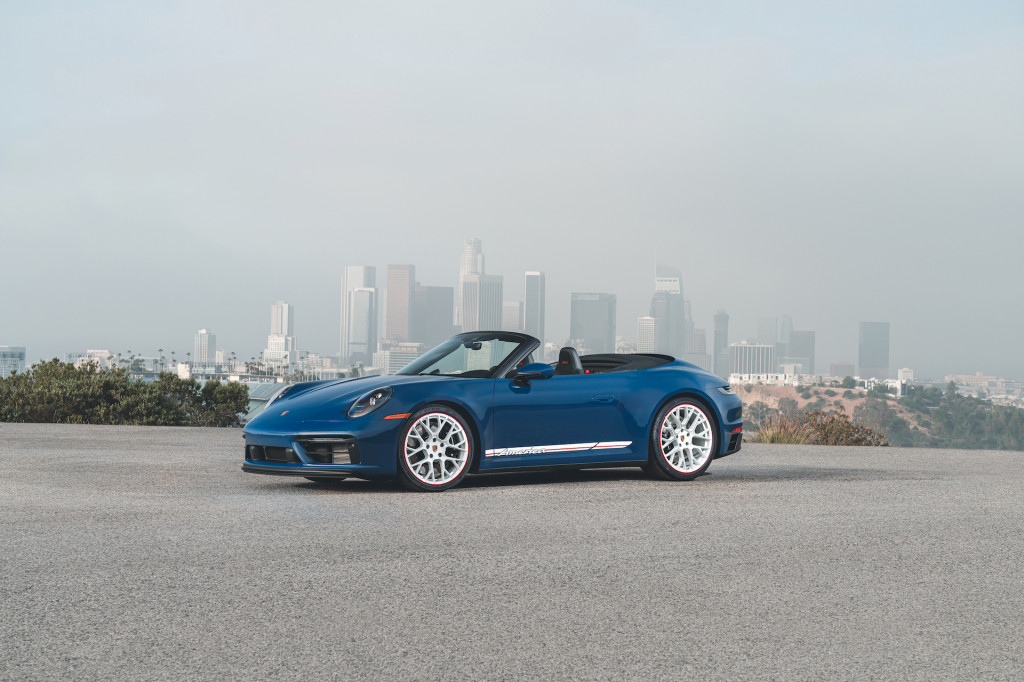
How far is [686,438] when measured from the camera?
9703 mm

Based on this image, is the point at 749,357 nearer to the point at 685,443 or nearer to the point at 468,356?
the point at 685,443

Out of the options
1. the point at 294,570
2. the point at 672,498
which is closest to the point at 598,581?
the point at 294,570

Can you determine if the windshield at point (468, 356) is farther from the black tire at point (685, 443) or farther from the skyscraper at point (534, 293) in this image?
the skyscraper at point (534, 293)

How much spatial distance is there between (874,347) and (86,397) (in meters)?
168

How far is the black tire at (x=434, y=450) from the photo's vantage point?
8.47 meters

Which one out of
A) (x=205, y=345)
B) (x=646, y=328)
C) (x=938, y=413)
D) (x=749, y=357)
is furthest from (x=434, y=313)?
(x=938, y=413)

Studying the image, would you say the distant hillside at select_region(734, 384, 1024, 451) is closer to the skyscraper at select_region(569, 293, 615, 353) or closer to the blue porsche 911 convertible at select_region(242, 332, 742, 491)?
the blue porsche 911 convertible at select_region(242, 332, 742, 491)

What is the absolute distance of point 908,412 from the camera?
49656mm

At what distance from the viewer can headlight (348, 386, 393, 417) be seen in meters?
8.41

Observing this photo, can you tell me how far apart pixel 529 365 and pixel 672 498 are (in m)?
1.59

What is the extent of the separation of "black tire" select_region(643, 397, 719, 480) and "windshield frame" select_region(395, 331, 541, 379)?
135 cm

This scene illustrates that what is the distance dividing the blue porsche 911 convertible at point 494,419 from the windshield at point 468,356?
0.5 inches

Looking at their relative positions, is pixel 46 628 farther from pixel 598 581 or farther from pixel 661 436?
pixel 661 436

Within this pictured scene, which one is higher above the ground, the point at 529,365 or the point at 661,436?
the point at 529,365
